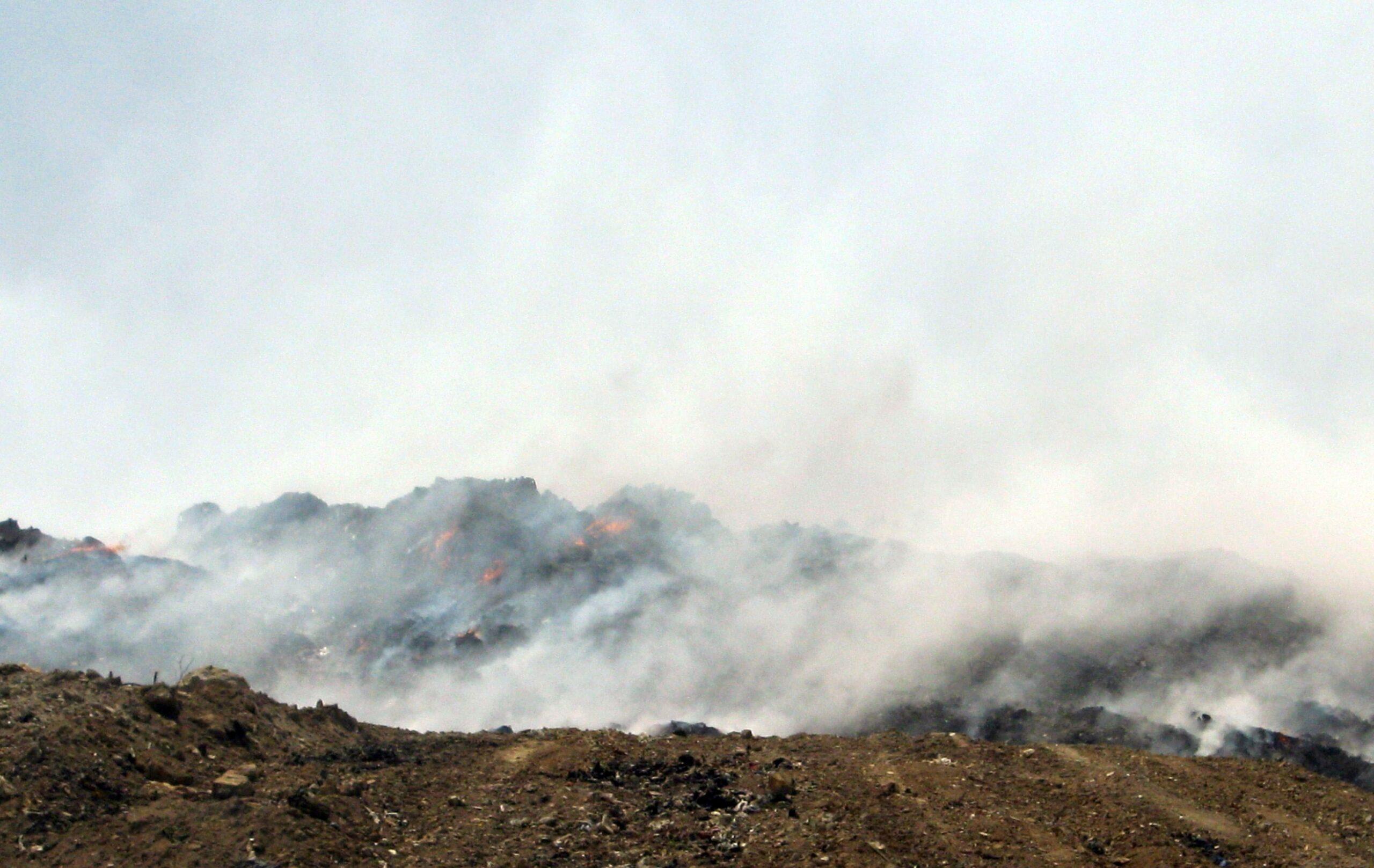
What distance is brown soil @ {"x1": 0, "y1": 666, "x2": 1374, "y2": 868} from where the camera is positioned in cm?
1481

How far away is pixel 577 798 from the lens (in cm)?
1758

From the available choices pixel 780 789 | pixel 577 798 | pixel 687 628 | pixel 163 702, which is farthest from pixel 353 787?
pixel 687 628

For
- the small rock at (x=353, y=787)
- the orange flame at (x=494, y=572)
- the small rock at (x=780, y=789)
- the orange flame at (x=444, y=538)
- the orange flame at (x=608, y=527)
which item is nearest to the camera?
the small rock at (x=353, y=787)

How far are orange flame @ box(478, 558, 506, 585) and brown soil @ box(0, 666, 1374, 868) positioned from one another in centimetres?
4689

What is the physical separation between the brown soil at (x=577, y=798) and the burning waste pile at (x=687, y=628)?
602 inches

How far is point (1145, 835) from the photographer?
17.4 m

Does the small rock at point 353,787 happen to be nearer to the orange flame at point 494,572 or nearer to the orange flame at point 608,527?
the orange flame at point 494,572

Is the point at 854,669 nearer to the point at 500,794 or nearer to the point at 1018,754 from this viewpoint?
the point at 1018,754

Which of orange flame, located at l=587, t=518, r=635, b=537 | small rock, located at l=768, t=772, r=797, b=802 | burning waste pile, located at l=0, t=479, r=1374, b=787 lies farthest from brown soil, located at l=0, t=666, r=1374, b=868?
orange flame, located at l=587, t=518, r=635, b=537

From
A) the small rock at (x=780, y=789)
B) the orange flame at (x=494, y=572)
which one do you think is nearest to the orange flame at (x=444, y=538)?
the orange flame at (x=494, y=572)

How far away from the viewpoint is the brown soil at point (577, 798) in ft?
48.6

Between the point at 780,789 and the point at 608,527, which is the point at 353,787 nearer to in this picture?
the point at 780,789

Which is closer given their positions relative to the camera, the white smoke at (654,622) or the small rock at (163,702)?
the small rock at (163,702)

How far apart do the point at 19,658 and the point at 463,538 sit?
3111 cm
